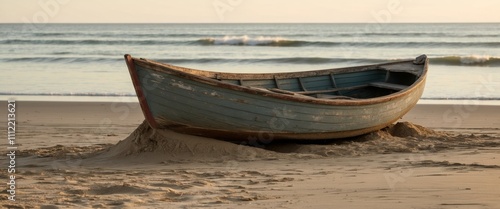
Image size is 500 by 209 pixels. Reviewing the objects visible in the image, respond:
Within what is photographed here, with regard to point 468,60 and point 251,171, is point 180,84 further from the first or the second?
point 468,60

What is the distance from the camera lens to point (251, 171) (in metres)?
7.66

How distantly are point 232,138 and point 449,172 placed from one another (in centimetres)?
249

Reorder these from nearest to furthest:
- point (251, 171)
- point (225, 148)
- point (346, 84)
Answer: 1. point (251, 171)
2. point (225, 148)
3. point (346, 84)

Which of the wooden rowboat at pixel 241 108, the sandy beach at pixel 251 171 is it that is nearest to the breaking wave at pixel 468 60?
the sandy beach at pixel 251 171

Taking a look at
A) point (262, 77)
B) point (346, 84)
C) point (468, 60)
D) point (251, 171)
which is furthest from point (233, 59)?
point (251, 171)

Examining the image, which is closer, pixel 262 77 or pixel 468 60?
pixel 262 77

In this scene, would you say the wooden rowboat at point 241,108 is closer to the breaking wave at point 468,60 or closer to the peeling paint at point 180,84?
the peeling paint at point 180,84

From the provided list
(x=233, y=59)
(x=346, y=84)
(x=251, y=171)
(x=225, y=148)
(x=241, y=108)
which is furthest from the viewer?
A: (x=233, y=59)

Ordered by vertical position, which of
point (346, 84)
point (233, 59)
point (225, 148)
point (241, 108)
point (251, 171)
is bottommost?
point (251, 171)

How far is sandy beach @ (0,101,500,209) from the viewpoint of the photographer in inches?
247

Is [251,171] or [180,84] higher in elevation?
[180,84]

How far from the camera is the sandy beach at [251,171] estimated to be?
6.28 m

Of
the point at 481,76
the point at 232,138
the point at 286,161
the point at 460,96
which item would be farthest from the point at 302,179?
the point at 481,76

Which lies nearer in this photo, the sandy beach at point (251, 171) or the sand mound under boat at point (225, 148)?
the sandy beach at point (251, 171)
